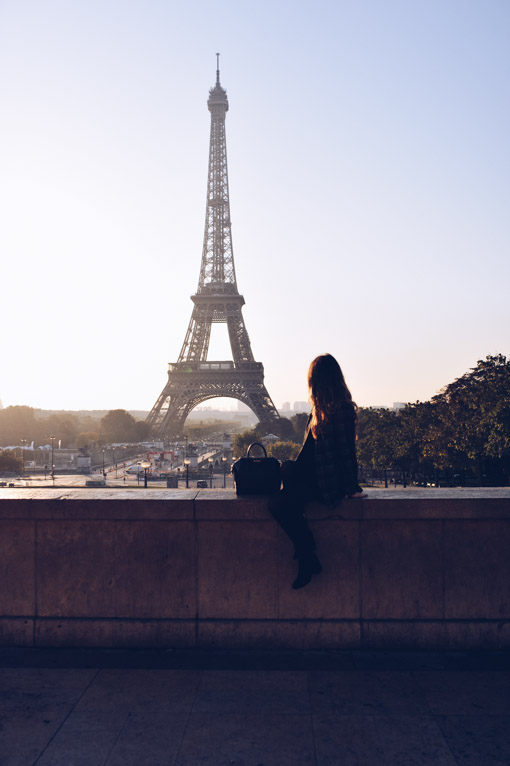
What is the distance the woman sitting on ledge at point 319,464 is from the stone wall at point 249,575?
0.81ft

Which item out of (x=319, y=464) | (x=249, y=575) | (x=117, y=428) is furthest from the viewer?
(x=117, y=428)

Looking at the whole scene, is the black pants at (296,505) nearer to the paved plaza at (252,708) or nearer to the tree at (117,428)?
the paved plaza at (252,708)

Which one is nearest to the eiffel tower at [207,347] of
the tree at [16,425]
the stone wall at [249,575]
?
the tree at [16,425]

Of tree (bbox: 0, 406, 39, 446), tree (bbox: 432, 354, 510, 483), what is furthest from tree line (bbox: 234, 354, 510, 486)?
tree (bbox: 0, 406, 39, 446)

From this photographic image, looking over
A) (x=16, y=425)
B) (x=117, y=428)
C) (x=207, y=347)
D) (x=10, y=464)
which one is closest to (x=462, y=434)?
(x=10, y=464)

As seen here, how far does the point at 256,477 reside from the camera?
19.1 ft

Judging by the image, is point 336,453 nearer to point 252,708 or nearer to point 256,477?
point 256,477

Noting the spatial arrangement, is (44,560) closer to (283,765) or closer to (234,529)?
(234,529)

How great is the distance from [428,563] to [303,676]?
151cm

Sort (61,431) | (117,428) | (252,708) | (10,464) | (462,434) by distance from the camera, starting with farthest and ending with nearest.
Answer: (117,428)
(61,431)
(10,464)
(462,434)
(252,708)

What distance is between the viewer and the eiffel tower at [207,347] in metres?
80.1

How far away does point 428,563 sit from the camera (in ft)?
18.8

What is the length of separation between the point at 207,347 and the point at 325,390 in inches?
3237

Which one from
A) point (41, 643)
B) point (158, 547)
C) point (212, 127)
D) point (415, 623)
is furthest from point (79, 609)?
point (212, 127)
